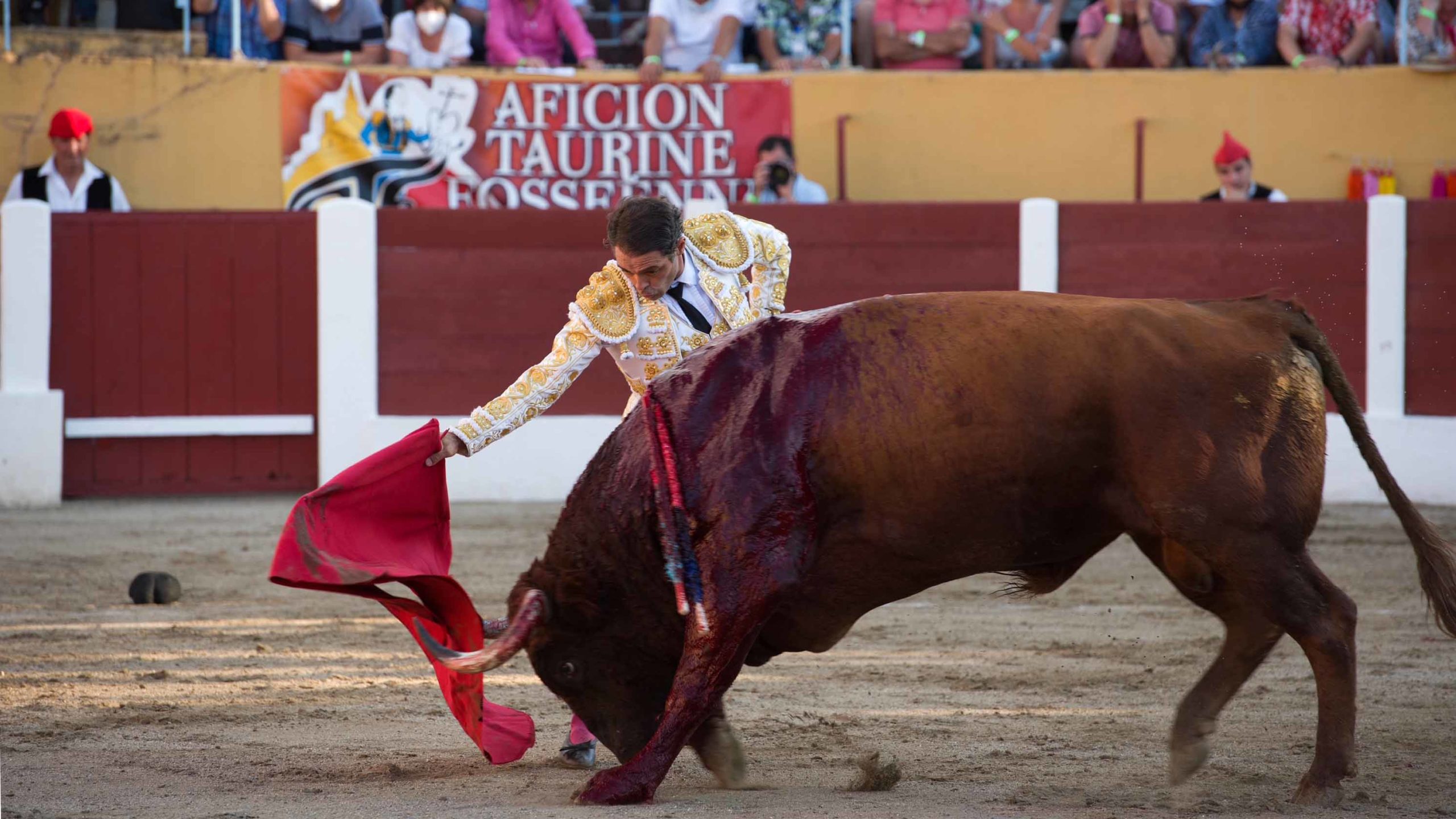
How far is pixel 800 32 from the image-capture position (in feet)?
26.5

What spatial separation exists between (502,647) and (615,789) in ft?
1.06

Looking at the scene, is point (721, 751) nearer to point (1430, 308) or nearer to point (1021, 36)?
point (1430, 308)

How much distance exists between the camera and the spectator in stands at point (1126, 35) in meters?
8.04

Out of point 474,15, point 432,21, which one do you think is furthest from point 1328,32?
point 432,21

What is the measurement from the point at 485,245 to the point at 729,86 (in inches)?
59.4

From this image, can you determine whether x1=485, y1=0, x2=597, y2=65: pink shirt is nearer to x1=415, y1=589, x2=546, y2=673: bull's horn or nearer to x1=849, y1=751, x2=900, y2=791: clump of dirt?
x1=415, y1=589, x2=546, y2=673: bull's horn

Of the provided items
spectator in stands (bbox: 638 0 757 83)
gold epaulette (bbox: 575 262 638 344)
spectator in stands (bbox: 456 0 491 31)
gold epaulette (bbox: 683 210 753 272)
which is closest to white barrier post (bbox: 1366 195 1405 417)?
spectator in stands (bbox: 638 0 757 83)

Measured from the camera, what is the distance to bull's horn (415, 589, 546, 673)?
108 inches

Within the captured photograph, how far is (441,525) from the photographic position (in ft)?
10.0

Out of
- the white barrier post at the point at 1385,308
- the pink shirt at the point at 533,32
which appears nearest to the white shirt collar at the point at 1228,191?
the white barrier post at the point at 1385,308

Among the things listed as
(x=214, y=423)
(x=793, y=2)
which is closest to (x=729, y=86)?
(x=793, y=2)

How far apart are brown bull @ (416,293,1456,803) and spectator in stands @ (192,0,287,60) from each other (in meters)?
5.63

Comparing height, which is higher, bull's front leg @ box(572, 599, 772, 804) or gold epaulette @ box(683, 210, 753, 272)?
gold epaulette @ box(683, 210, 753, 272)

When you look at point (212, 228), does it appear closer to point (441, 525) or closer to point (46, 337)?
point (46, 337)
